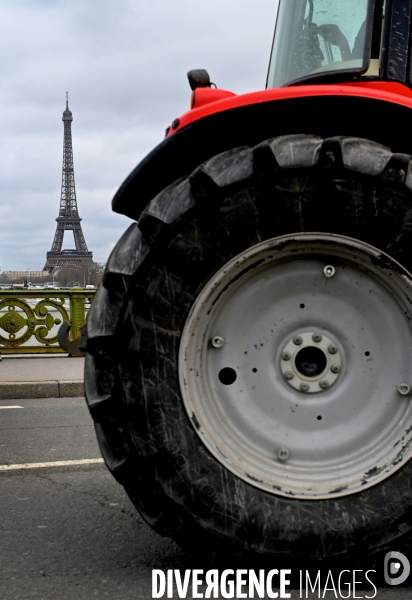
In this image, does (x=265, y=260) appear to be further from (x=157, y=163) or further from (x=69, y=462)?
(x=69, y=462)

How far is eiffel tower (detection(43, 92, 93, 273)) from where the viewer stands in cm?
7838

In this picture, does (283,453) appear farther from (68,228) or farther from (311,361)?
(68,228)

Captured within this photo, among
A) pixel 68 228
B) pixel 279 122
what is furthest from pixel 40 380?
pixel 68 228

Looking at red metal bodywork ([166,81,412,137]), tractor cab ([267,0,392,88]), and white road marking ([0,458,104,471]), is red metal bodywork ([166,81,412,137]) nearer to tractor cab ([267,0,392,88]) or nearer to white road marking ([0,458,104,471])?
tractor cab ([267,0,392,88])

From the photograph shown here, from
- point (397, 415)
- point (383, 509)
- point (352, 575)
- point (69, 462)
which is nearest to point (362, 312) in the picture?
point (397, 415)

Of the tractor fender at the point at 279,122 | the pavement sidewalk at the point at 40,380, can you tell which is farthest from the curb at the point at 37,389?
the tractor fender at the point at 279,122

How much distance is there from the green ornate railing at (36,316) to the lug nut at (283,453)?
27.5 ft

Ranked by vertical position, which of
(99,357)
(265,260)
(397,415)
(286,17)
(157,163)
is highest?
(286,17)

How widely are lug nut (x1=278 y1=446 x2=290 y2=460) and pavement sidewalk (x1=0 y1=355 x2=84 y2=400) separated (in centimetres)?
581

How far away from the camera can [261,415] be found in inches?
91.5

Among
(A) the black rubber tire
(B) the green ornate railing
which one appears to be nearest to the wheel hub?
(A) the black rubber tire

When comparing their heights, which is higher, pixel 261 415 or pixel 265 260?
pixel 265 260

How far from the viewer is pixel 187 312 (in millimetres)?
2248

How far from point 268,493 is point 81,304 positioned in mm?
8963
